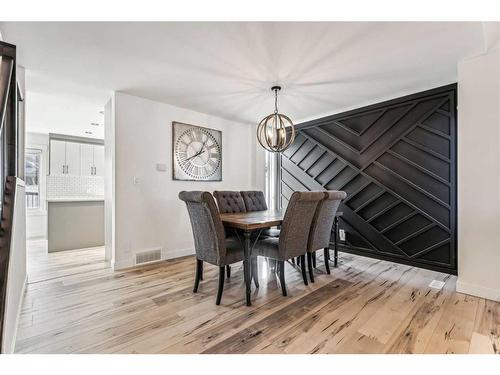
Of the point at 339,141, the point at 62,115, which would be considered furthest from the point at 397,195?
the point at 62,115

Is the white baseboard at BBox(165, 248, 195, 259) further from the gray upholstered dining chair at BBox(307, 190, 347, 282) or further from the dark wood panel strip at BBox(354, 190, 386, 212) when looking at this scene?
the dark wood panel strip at BBox(354, 190, 386, 212)

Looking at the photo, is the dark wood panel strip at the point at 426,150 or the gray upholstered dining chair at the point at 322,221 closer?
the gray upholstered dining chair at the point at 322,221

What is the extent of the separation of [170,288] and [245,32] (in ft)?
8.10

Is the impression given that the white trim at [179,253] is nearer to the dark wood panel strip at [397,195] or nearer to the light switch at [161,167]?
the light switch at [161,167]

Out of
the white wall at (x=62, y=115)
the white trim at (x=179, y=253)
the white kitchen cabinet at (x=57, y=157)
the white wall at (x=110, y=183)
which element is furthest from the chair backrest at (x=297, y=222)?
the white kitchen cabinet at (x=57, y=157)

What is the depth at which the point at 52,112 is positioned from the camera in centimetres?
407

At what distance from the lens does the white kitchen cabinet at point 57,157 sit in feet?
17.3

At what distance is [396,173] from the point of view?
3.31 meters

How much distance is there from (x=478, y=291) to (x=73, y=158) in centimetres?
710

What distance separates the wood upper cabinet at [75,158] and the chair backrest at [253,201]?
166 inches

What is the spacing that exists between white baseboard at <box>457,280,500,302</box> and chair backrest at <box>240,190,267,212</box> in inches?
93.2

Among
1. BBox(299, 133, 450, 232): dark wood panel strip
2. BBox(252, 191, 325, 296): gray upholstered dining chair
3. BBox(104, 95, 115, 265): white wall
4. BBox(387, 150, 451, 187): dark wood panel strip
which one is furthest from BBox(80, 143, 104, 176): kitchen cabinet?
BBox(387, 150, 451, 187): dark wood panel strip

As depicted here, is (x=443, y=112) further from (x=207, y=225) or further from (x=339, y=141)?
(x=207, y=225)

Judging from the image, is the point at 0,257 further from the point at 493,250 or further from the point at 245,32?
the point at 493,250
